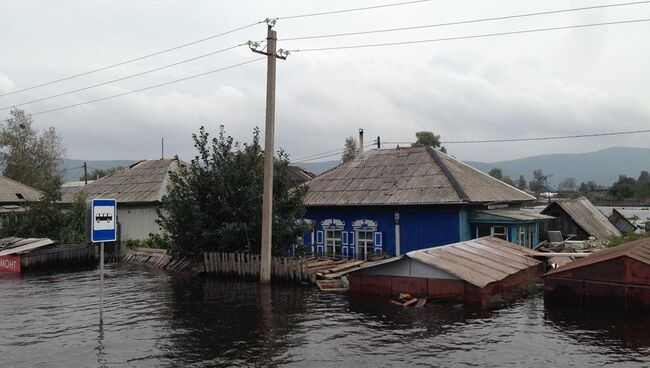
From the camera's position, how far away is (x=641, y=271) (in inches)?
650

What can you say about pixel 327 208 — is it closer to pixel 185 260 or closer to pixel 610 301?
pixel 185 260

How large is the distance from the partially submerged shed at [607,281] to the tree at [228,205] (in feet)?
39.2

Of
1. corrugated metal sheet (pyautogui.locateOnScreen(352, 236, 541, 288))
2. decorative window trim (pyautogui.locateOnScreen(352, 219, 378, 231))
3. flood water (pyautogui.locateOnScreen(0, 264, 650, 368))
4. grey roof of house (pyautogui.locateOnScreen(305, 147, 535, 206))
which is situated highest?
grey roof of house (pyautogui.locateOnScreen(305, 147, 535, 206))

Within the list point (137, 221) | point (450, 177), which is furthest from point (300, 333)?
point (137, 221)

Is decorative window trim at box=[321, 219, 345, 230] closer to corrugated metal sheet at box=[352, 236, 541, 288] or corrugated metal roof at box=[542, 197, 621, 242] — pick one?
corrugated metal sheet at box=[352, 236, 541, 288]

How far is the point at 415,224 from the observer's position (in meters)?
27.5

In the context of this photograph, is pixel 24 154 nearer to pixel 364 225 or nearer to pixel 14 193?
pixel 14 193

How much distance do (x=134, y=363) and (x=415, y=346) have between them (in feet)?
21.4

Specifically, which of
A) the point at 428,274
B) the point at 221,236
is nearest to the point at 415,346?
the point at 428,274

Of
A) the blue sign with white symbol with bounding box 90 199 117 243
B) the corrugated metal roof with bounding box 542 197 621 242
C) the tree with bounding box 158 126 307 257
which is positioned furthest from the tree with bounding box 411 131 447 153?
the blue sign with white symbol with bounding box 90 199 117 243

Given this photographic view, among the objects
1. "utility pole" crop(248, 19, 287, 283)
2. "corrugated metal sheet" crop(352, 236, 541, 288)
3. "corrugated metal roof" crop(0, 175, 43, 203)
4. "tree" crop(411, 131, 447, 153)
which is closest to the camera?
"corrugated metal sheet" crop(352, 236, 541, 288)

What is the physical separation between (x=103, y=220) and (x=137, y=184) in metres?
30.1

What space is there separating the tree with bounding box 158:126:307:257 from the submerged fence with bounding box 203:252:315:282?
2.11ft

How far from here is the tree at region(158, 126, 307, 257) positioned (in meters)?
25.6
